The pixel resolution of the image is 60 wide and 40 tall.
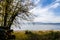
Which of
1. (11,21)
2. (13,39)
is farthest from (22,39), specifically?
(11,21)

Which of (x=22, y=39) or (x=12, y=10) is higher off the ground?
(x=12, y=10)

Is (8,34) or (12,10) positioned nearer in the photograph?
(8,34)

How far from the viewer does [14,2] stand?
28.9 m

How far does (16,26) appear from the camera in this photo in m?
29.7

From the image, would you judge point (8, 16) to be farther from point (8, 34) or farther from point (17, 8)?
point (8, 34)

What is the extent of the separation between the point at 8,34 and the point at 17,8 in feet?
23.5

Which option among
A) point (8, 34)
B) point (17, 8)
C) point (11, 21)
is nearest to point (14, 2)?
point (17, 8)

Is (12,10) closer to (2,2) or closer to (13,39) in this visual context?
(2,2)

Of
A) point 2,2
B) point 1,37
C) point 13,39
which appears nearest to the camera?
point 1,37

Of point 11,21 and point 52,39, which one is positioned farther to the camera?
point 11,21

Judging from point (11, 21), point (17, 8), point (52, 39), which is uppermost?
point (17, 8)

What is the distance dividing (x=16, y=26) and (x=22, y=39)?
7177 millimetres

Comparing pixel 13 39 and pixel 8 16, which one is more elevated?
pixel 8 16

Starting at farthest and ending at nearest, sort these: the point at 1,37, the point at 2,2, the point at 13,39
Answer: the point at 2,2 < the point at 13,39 < the point at 1,37
